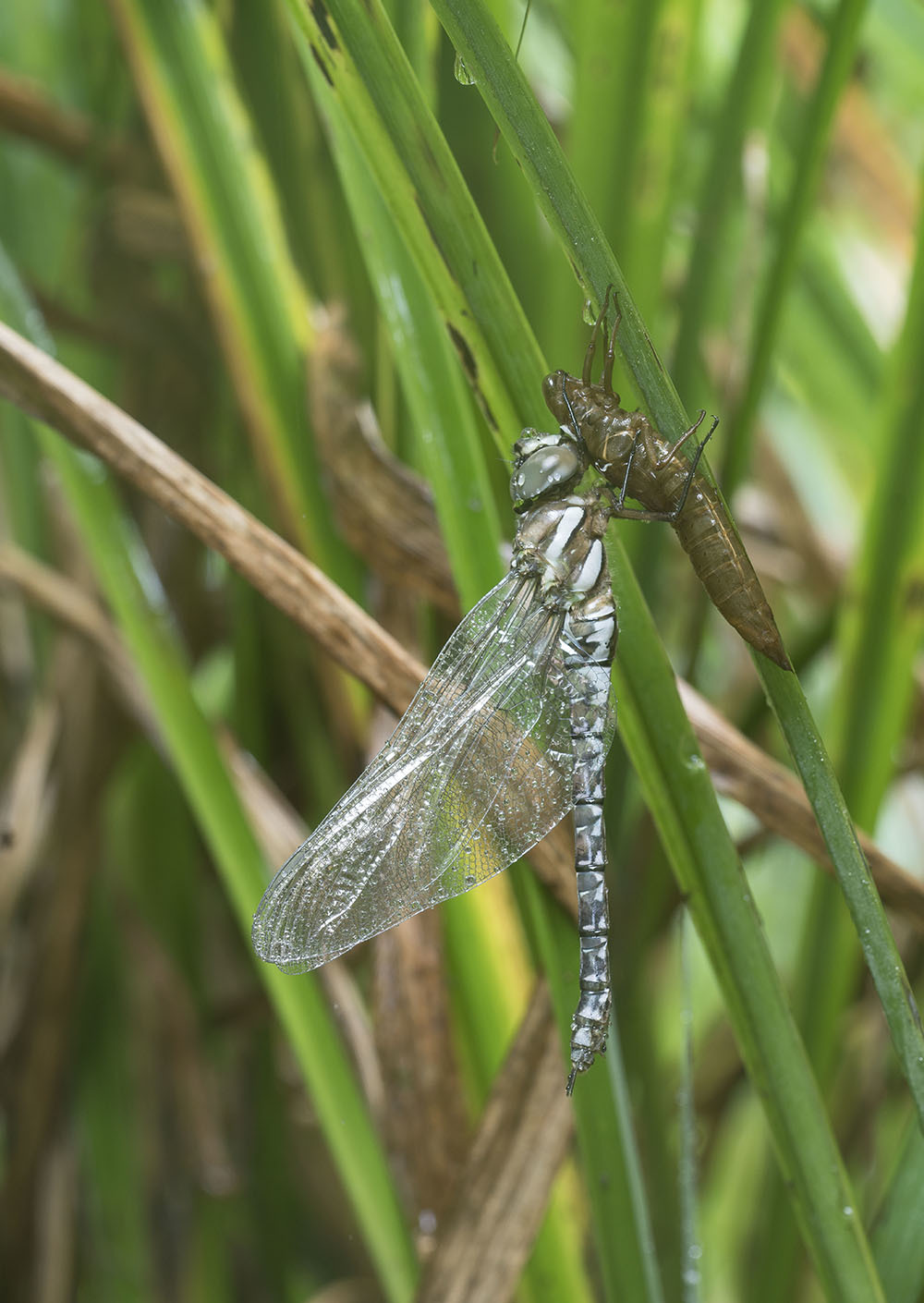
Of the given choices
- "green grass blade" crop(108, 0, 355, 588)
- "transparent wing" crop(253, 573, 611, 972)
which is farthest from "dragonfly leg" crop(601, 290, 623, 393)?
"green grass blade" crop(108, 0, 355, 588)

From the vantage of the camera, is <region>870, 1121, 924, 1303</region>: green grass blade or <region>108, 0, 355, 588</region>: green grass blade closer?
<region>870, 1121, 924, 1303</region>: green grass blade

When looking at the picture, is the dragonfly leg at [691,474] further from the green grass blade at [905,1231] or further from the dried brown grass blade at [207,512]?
the green grass blade at [905,1231]

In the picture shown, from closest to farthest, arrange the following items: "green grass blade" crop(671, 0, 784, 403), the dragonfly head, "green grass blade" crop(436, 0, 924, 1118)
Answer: "green grass blade" crop(436, 0, 924, 1118), the dragonfly head, "green grass blade" crop(671, 0, 784, 403)

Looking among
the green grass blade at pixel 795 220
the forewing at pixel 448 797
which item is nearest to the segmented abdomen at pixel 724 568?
the forewing at pixel 448 797

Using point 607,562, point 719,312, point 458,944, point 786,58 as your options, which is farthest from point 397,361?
point 786,58

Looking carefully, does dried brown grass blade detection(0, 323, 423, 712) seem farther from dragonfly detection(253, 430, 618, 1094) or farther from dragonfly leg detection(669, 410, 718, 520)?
dragonfly leg detection(669, 410, 718, 520)

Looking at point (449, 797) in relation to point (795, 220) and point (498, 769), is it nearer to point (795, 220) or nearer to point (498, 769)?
point (498, 769)

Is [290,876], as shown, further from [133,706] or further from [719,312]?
[719,312]

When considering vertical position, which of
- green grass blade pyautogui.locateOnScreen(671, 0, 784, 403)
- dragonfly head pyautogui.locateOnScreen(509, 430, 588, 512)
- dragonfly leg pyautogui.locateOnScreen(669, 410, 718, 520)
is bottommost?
dragonfly leg pyautogui.locateOnScreen(669, 410, 718, 520)
